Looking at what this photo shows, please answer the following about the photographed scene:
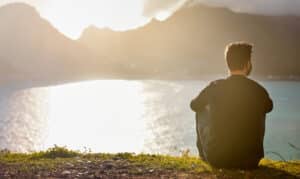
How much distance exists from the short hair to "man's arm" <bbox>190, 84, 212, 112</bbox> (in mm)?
588

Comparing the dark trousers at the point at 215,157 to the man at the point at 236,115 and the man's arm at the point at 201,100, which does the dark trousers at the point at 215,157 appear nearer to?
the man at the point at 236,115

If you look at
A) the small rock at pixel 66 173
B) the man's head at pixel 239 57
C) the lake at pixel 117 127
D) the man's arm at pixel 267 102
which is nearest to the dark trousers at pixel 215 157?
the man's arm at pixel 267 102

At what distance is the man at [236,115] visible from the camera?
8852 millimetres

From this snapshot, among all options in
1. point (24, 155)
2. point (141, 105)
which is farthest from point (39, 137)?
point (24, 155)

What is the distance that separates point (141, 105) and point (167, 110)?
963 inches

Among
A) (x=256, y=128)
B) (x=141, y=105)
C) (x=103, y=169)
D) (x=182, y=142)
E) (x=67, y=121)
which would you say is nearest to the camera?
(x=256, y=128)

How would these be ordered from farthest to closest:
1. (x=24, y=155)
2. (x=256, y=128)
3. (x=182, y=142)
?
(x=182, y=142)
(x=24, y=155)
(x=256, y=128)

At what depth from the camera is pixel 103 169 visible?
32.1ft

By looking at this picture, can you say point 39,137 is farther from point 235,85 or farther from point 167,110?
point 235,85

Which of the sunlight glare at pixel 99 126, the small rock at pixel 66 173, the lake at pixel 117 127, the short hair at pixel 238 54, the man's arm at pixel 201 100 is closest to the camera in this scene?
the short hair at pixel 238 54

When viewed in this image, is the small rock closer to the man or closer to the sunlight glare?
the man

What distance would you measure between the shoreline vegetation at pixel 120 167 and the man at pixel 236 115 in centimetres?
29

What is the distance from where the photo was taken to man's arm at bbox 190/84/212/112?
909 centimetres

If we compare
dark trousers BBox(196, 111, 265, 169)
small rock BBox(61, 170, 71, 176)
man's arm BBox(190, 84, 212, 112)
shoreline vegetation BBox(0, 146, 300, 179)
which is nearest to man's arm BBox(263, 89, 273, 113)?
dark trousers BBox(196, 111, 265, 169)
